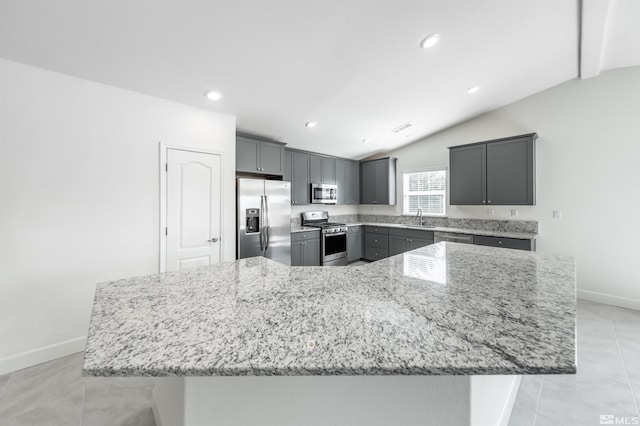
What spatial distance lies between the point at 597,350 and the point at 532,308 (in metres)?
→ 2.39

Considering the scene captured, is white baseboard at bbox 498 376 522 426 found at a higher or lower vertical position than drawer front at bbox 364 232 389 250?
lower

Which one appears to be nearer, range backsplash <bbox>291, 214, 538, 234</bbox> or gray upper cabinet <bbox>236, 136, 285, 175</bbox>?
gray upper cabinet <bbox>236, 136, 285, 175</bbox>

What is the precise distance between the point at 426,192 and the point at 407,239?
107 centimetres

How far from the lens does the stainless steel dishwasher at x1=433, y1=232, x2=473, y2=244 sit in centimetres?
390

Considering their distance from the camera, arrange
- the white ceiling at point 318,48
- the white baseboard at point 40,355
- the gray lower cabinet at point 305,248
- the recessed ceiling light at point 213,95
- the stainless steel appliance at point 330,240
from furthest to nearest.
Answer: the stainless steel appliance at point 330,240, the gray lower cabinet at point 305,248, the recessed ceiling light at point 213,95, the white baseboard at point 40,355, the white ceiling at point 318,48

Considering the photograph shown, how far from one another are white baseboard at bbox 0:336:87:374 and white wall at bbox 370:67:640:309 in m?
5.43

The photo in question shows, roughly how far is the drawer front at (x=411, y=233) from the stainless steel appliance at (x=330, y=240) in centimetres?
98

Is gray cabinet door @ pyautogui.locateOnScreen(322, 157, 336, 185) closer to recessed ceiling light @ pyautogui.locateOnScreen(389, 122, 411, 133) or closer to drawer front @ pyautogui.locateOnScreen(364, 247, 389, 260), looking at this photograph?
recessed ceiling light @ pyautogui.locateOnScreen(389, 122, 411, 133)

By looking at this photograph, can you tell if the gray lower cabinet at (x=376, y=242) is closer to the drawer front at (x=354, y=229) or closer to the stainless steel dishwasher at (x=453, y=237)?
the drawer front at (x=354, y=229)

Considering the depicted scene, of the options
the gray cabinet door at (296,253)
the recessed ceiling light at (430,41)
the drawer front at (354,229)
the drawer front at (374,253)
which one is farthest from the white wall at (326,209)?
the recessed ceiling light at (430,41)

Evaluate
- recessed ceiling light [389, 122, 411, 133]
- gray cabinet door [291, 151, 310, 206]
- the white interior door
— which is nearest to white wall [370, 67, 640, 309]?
recessed ceiling light [389, 122, 411, 133]

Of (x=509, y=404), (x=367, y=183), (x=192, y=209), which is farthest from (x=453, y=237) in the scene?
(x=192, y=209)

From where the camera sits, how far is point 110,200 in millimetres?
2486

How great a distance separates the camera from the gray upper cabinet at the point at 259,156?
3.67 meters
